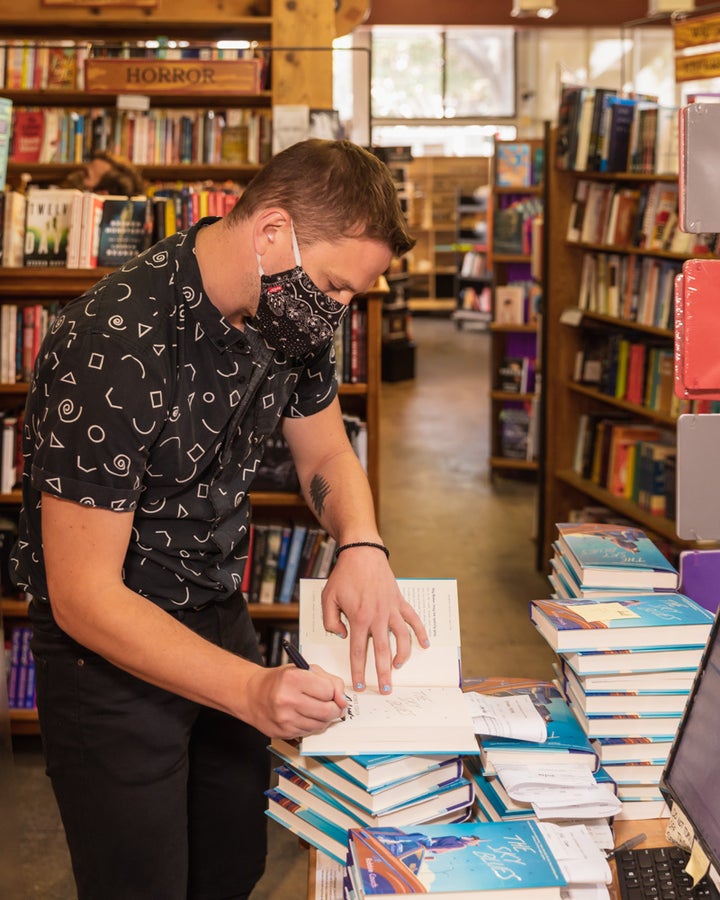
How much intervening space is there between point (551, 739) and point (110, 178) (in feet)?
13.4

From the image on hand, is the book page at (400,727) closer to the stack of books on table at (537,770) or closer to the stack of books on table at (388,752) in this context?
the stack of books on table at (388,752)

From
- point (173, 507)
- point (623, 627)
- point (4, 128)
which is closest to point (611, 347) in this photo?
point (4, 128)

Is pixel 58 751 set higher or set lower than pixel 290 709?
lower

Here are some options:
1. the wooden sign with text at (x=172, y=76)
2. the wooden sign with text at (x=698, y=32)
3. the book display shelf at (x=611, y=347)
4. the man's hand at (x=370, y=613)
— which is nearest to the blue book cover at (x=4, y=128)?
the man's hand at (x=370, y=613)

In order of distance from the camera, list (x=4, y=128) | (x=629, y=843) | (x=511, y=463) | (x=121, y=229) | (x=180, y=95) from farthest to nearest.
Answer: (x=511, y=463)
(x=180, y=95)
(x=121, y=229)
(x=4, y=128)
(x=629, y=843)

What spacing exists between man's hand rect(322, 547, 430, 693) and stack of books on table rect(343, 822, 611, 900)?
235 mm

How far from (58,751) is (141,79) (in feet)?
13.3

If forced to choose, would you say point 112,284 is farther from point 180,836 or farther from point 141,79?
point 141,79

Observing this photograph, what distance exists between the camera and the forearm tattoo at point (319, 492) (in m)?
1.87

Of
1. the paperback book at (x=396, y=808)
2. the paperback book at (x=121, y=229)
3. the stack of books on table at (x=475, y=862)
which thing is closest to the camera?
the stack of books on table at (x=475, y=862)

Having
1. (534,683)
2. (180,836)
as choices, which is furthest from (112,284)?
(534,683)

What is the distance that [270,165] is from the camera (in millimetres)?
1523

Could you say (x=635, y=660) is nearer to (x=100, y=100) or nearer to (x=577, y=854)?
(x=577, y=854)

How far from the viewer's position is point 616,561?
1847 millimetres
